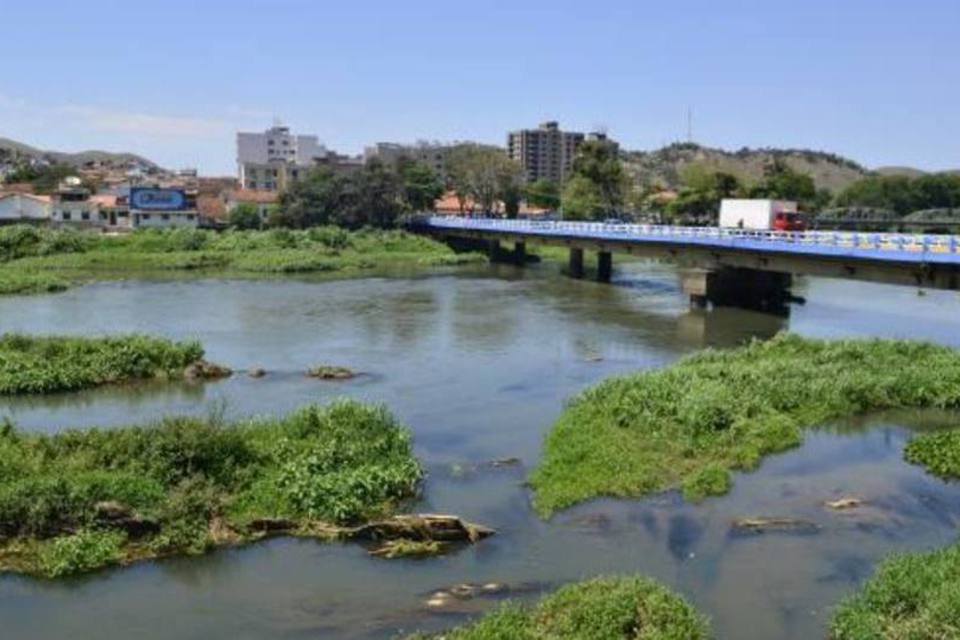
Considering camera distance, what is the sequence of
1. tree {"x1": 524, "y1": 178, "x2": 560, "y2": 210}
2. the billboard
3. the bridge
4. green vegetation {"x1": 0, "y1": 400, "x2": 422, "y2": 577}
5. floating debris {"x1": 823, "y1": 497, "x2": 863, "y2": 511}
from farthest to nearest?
tree {"x1": 524, "y1": 178, "x2": 560, "y2": 210} → the billboard → the bridge → floating debris {"x1": 823, "y1": 497, "x2": 863, "y2": 511} → green vegetation {"x1": 0, "y1": 400, "x2": 422, "y2": 577}

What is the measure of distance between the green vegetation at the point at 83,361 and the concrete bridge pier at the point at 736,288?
29.5 m

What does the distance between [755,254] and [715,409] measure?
27.2 m

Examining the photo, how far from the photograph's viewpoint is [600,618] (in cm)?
1355

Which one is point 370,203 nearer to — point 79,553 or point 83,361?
point 83,361

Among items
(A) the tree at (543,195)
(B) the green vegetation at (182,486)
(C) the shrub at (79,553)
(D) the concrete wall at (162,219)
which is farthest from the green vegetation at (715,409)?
(A) the tree at (543,195)

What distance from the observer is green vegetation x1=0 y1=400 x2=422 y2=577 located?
1727 centimetres

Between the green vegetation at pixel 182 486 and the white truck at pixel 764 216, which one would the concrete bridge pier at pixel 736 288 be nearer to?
the white truck at pixel 764 216

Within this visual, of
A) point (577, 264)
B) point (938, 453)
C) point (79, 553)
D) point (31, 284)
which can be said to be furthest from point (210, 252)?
point (938, 453)

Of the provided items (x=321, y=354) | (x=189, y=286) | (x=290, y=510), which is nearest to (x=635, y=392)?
(x=290, y=510)

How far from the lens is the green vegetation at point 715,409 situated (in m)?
21.1

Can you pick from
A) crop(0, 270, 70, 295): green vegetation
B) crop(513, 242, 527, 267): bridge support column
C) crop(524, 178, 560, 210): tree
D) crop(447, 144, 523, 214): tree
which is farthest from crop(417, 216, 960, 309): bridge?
crop(524, 178, 560, 210): tree

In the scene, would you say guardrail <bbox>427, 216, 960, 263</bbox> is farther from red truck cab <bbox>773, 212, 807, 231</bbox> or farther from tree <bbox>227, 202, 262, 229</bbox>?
Result: tree <bbox>227, 202, 262, 229</bbox>

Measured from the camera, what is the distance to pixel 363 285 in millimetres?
67312

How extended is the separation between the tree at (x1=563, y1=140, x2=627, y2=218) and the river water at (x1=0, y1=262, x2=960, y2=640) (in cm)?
6123
